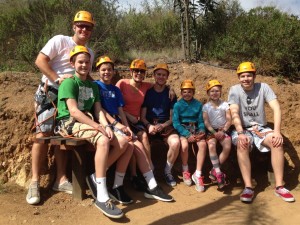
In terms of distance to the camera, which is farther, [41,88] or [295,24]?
[295,24]

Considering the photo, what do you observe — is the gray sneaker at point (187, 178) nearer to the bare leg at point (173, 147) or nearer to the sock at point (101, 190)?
the bare leg at point (173, 147)

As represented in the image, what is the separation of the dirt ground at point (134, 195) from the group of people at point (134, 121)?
152 millimetres

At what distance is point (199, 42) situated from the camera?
33.6 feet

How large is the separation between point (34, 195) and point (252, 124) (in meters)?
3.30

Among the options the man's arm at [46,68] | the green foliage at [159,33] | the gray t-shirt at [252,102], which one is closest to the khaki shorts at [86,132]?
the man's arm at [46,68]

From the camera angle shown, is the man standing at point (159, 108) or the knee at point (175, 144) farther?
the man standing at point (159, 108)

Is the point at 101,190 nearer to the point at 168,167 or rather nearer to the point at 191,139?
the point at 168,167

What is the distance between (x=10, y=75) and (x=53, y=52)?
2.23m

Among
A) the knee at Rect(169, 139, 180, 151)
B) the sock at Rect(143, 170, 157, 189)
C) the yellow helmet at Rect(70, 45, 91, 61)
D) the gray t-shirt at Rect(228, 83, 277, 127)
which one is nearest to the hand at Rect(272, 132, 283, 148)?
the gray t-shirt at Rect(228, 83, 277, 127)

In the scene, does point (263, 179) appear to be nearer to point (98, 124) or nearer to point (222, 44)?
point (98, 124)

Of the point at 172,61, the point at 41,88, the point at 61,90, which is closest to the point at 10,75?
the point at 41,88

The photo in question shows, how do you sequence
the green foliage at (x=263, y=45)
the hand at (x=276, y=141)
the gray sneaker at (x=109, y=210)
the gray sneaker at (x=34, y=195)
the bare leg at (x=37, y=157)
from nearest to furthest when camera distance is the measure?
the gray sneaker at (x=109, y=210)
the gray sneaker at (x=34, y=195)
the bare leg at (x=37, y=157)
the hand at (x=276, y=141)
the green foliage at (x=263, y=45)

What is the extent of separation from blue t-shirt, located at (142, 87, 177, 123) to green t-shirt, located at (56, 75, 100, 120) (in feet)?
3.53

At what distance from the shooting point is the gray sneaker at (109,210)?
3798 millimetres
